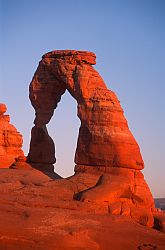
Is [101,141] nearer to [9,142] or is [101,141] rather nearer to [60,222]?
[60,222]

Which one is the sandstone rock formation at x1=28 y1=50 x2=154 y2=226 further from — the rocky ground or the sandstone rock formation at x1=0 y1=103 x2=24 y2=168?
the sandstone rock formation at x1=0 y1=103 x2=24 y2=168

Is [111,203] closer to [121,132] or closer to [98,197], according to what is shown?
[98,197]

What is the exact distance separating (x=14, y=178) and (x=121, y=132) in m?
5.71

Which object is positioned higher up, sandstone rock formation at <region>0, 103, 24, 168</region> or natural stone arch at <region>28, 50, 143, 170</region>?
natural stone arch at <region>28, 50, 143, 170</region>

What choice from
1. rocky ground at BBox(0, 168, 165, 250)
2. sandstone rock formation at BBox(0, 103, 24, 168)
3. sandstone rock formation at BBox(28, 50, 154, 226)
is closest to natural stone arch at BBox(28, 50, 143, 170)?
sandstone rock formation at BBox(28, 50, 154, 226)

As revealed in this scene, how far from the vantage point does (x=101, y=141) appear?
73.0 ft

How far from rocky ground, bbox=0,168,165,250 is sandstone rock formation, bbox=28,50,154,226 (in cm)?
79

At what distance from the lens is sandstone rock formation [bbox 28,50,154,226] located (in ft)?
66.3

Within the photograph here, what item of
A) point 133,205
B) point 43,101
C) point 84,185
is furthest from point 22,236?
point 43,101

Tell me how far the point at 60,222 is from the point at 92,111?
816cm

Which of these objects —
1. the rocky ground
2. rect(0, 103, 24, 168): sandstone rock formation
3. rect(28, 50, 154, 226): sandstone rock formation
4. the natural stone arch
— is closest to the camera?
the rocky ground

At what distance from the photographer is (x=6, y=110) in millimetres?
41188

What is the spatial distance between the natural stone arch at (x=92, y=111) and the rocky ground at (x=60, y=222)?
1808 mm

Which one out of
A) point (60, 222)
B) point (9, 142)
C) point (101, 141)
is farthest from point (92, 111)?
point (9, 142)
